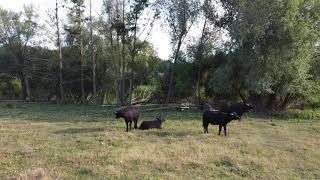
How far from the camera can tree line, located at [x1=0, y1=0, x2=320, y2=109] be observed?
32125mm

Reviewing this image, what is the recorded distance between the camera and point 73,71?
53.4 meters

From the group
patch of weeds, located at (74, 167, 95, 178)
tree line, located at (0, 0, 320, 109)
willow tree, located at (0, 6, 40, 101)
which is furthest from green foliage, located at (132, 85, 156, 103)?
patch of weeds, located at (74, 167, 95, 178)

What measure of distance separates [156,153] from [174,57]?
2741 centimetres

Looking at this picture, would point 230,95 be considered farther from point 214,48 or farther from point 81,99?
point 81,99

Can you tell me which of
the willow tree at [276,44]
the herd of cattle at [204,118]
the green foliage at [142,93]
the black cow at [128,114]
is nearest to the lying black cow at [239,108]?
the herd of cattle at [204,118]

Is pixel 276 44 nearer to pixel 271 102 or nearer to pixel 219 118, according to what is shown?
pixel 271 102

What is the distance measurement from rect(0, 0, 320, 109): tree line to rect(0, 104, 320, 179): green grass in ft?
29.7

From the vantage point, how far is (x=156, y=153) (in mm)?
16344

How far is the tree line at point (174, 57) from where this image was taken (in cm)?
3212

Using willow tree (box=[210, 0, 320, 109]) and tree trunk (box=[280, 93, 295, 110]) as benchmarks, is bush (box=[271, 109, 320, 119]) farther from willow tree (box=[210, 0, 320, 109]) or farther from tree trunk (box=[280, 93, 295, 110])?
tree trunk (box=[280, 93, 295, 110])

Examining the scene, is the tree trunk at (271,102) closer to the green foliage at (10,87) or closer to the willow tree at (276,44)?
the willow tree at (276,44)

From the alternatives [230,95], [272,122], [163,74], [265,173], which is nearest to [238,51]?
[230,95]

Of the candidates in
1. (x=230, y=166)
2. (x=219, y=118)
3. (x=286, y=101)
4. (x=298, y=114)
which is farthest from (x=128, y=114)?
(x=286, y=101)

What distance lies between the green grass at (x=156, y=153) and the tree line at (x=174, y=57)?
9.07 m
